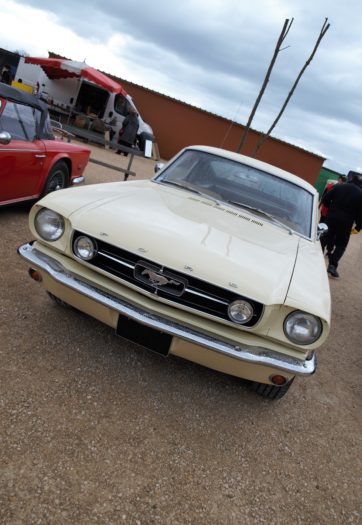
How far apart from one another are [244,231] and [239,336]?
0.86 meters

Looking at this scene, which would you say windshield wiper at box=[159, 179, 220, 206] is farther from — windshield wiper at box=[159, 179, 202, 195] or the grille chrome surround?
the grille chrome surround

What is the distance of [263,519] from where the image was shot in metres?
2.20

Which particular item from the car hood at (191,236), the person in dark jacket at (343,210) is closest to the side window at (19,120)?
the car hood at (191,236)

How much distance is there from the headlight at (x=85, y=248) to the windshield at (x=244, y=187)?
139 centimetres

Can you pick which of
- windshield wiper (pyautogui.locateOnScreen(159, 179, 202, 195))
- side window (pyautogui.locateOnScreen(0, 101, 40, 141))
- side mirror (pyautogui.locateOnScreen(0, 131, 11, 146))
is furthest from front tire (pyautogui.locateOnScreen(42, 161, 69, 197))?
windshield wiper (pyautogui.locateOnScreen(159, 179, 202, 195))

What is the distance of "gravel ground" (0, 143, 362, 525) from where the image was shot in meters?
2.03

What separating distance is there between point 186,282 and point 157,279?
170 millimetres

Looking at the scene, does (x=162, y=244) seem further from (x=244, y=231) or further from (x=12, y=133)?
(x=12, y=133)

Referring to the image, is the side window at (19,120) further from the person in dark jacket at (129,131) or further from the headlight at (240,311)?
the person in dark jacket at (129,131)

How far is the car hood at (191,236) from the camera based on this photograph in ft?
7.99

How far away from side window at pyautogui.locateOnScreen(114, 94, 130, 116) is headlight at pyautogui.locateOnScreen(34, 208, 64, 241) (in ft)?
52.0

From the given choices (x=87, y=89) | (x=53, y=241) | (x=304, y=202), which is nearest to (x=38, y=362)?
(x=53, y=241)

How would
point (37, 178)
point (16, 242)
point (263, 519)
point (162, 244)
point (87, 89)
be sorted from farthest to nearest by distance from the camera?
point (87, 89)
point (37, 178)
point (16, 242)
point (162, 244)
point (263, 519)

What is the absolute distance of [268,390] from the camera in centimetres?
307
